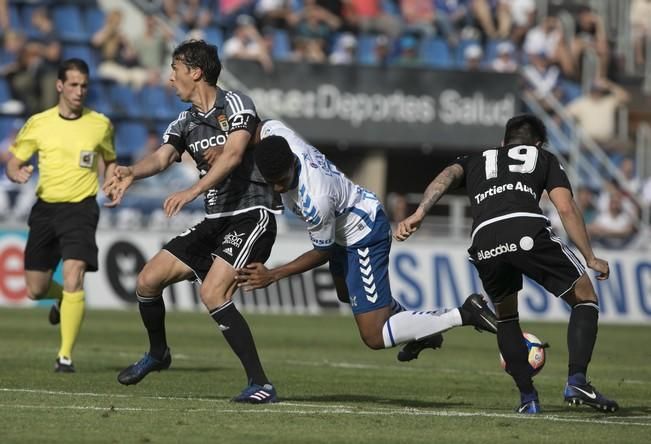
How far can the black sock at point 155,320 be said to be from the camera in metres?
10.2

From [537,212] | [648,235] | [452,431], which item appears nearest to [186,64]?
[537,212]

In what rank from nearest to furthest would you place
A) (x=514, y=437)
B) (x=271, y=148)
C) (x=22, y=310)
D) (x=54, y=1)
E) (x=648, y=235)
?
(x=514, y=437)
(x=271, y=148)
(x=22, y=310)
(x=648, y=235)
(x=54, y=1)

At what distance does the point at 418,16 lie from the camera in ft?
98.8

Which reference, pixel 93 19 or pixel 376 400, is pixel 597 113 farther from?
pixel 376 400

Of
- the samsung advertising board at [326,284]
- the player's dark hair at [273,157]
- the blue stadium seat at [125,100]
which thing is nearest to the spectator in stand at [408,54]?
the blue stadium seat at [125,100]

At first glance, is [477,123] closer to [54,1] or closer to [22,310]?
[54,1]

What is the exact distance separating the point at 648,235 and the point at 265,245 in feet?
55.9

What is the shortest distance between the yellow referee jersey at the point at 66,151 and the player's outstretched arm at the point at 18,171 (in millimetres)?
77

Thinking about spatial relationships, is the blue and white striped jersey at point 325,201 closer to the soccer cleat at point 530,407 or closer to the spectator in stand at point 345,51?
the soccer cleat at point 530,407

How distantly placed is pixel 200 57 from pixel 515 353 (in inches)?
120

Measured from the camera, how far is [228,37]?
28000 mm

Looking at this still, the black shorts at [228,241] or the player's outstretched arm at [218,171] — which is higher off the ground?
the player's outstretched arm at [218,171]

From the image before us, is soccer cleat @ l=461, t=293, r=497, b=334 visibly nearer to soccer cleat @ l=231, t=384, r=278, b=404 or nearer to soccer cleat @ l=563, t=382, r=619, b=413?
soccer cleat @ l=563, t=382, r=619, b=413

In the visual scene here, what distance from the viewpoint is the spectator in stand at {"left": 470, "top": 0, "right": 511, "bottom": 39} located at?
30562 millimetres
